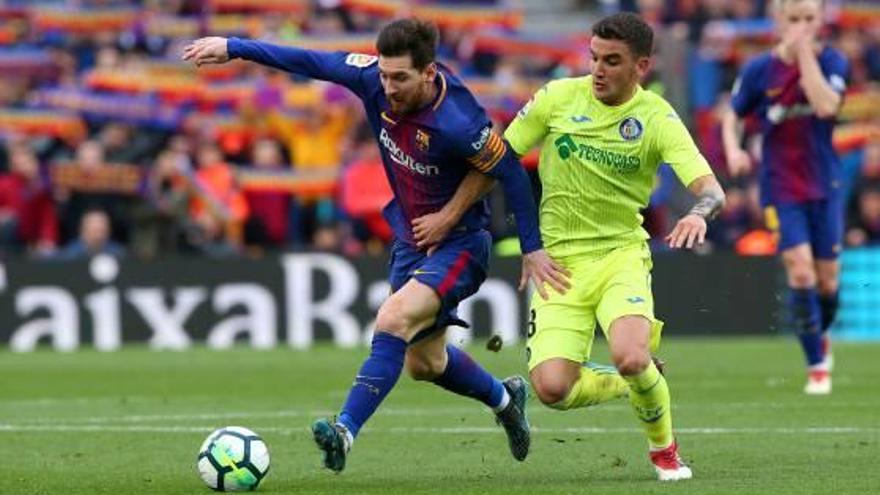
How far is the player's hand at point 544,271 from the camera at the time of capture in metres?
9.66

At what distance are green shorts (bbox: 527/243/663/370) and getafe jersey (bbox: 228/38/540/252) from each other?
274 millimetres

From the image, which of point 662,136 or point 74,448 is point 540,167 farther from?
point 74,448

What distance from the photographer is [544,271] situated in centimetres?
967

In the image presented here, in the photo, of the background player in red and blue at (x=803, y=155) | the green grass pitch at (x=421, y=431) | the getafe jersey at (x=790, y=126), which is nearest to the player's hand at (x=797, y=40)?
the background player in red and blue at (x=803, y=155)

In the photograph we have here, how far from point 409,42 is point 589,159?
1.04 m

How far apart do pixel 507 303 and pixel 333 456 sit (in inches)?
475

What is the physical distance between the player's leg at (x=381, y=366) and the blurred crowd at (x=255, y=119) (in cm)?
1053

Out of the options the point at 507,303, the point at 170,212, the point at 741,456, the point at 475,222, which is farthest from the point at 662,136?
the point at 170,212

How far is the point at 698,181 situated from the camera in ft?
30.4

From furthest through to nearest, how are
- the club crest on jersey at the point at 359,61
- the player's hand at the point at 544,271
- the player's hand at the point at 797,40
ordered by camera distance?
1. the player's hand at the point at 797,40
2. the club crest on jersey at the point at 359,61
3. the player's hand at the point at 544,271

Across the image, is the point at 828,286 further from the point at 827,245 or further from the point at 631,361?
the point at 631,361

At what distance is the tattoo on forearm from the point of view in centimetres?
902

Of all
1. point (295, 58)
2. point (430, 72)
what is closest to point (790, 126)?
point (430, 72)

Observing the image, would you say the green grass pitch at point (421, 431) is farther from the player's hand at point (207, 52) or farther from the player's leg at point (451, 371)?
the player's hand at point (207, 52)
